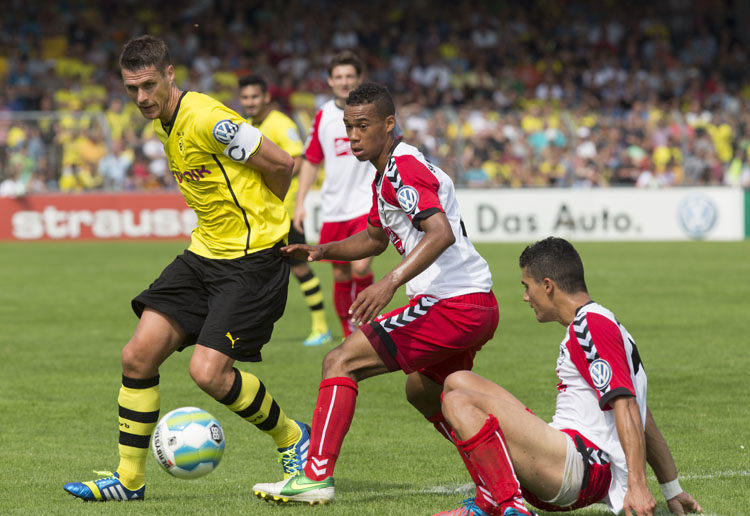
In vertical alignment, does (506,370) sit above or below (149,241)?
above

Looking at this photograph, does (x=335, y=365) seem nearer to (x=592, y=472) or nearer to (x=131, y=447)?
(x=131, y=447)

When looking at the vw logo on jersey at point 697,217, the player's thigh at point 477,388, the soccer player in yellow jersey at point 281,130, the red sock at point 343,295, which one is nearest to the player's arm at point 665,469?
the player's thigh at point 477,388

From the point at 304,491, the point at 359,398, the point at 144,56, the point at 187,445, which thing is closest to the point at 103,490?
the point at 187,445

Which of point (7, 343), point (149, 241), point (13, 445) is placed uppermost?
point (13, 445)

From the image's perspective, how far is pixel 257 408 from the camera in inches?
213

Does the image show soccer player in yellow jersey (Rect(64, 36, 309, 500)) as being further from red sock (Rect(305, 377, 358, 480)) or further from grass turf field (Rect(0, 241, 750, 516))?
red sock (Rect(305, 377, 358, 480))

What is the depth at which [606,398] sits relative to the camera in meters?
4.29

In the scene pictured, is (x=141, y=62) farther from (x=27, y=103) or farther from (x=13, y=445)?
(x=27, y=103)

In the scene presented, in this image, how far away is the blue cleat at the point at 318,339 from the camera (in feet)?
34.6

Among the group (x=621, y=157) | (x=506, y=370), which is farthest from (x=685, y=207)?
(x=506, y=370)

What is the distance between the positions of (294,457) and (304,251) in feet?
3.27

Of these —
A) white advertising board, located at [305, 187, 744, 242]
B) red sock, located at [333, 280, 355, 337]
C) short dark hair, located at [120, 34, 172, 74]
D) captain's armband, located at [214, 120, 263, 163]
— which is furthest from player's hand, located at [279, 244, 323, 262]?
white advertising board, located at [305, 187, 744, 242]

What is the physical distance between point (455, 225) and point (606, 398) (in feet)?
3.89

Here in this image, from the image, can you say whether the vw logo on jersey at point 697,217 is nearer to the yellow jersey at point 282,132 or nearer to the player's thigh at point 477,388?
the yellow jersey at point 282,132
